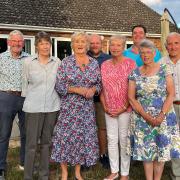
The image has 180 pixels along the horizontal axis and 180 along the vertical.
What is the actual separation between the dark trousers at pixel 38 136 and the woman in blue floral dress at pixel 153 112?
1.19 meters

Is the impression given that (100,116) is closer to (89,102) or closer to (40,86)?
(89,102)

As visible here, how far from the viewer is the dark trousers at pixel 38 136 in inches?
194

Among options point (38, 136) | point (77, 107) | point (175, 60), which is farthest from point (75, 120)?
point (175, 60)

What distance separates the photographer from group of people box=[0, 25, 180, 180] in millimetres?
4613

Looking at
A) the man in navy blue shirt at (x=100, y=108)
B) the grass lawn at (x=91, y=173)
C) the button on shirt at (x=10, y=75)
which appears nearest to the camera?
the button on shirt at (x=10, y=75)

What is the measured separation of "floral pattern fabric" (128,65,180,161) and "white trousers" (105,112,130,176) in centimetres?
32

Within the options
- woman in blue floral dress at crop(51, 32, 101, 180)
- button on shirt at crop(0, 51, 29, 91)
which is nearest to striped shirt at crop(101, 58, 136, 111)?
woman in blue floral dress at crop(51, 32, 101, 180)

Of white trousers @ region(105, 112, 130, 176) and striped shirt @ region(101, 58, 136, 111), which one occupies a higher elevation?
striped shirt @ region(101, 58, 136, 111)

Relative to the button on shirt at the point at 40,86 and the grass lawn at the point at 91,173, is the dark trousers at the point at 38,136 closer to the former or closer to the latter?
the button on shirt at the point at 40,86

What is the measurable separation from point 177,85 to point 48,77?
Result: 178 centimetres

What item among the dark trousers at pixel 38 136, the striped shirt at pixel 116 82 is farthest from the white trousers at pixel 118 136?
the dark trousers at pixel 38 136

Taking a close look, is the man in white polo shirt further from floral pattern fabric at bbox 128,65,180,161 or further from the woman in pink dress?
the woman in pink dress

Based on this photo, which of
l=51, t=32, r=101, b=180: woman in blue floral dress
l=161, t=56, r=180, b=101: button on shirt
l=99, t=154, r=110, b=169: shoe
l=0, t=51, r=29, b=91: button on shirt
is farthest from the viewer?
l=99, t=154, r=110, b=169: shoe

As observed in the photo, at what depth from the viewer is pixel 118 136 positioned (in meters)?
5.14
